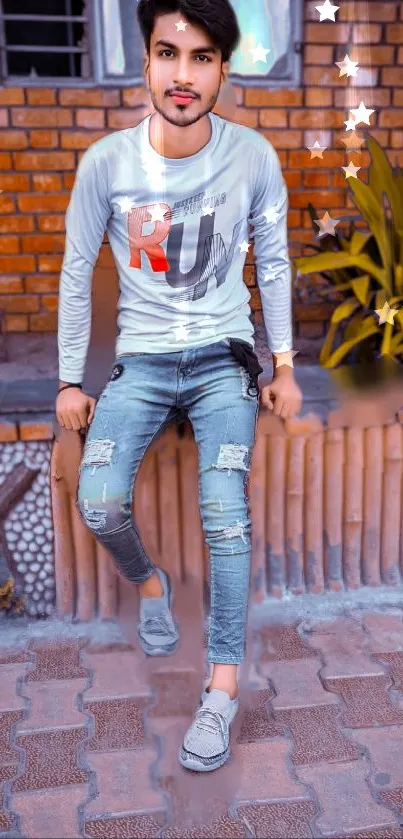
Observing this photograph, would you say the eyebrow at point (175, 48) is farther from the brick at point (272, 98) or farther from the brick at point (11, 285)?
the brick at point (11, 285)

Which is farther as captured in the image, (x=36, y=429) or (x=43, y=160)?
(x=43, y=160)

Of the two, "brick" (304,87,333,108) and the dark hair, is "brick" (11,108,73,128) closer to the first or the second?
the dark hair

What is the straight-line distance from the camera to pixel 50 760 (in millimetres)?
1700

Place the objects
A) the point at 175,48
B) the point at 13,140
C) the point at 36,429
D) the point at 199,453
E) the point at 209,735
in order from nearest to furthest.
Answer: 1. the point at 209,735
2. the point at 175,48
3. the point at 199,453
4. the point at 36,429
5. the point at 13,140

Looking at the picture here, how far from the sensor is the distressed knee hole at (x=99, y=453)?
1.85 meters

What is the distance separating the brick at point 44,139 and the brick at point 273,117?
24.5 inches

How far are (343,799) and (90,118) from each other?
1.92 metres

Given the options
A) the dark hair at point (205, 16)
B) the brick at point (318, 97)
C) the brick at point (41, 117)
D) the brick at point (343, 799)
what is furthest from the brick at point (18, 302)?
the brick at point (343, 799)

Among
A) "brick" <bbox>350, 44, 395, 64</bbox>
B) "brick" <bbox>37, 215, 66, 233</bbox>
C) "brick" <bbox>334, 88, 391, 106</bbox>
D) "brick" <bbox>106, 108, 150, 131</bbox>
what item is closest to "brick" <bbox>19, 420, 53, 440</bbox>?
"brick" <bbox>37, 215, 66, 233</bbox>

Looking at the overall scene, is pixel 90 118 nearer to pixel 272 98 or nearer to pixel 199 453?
pixel 272 98

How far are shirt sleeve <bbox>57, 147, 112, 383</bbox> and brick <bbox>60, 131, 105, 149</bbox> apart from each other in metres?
0.50

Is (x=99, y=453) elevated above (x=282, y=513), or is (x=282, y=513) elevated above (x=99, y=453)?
(x=99, y=453)

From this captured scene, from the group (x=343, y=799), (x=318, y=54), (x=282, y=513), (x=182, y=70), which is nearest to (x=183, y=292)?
(x=182, y=70)

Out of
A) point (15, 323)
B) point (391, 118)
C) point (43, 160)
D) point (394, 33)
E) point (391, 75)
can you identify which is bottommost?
point (15, 323)
